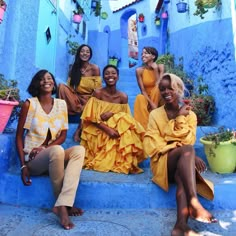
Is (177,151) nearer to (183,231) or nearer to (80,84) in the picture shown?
(183,231)

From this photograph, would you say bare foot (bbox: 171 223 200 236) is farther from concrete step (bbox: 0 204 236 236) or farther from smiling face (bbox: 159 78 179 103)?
smiling face (bbox: 159 78 179 103)

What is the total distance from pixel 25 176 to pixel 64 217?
0.63 m

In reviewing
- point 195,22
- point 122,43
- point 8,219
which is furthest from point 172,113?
point 122,43

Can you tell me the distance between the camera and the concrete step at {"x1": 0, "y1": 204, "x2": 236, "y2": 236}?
79.6 inches

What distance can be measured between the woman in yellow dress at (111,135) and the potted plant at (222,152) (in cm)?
80

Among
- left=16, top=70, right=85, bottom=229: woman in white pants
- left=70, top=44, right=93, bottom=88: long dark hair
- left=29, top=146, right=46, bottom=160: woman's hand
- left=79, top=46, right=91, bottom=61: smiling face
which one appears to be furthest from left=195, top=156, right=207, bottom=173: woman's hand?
left=79, top=46, right=91, bottom=61: smiling face

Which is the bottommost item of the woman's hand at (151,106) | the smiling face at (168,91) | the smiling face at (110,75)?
the smiling face at (168,91)

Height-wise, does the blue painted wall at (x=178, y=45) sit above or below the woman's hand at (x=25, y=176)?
above

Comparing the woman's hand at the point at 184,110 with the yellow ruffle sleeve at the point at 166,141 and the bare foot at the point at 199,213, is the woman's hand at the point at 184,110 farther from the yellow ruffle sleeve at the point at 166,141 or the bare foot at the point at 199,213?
the bare foot at the point at 199,213

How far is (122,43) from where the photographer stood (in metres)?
13.7

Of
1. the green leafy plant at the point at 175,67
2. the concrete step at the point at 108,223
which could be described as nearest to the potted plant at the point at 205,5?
the green leafy plant at the point at 175,67

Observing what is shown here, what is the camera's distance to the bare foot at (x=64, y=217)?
6.75ft

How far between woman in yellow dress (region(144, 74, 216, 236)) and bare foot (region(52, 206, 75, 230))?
2.79ft

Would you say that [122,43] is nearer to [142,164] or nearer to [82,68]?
[82,68]
